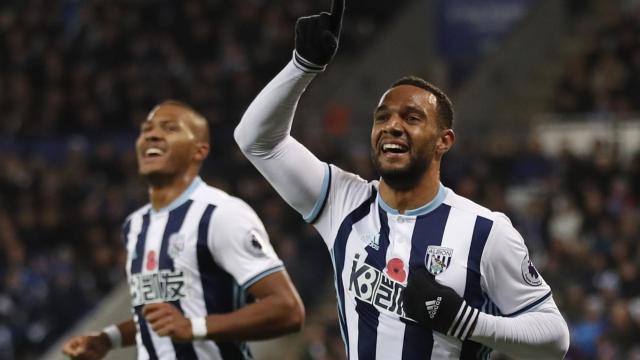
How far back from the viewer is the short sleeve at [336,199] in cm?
378

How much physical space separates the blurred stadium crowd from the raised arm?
612cm

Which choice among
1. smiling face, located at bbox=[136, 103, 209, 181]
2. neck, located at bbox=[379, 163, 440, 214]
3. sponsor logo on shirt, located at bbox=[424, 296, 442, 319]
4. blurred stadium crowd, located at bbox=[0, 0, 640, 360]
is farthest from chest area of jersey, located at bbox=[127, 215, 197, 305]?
blurred stadium crowd, located at bbox=[0, 0, 640, 360]

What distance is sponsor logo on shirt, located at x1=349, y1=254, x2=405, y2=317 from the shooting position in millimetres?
3537

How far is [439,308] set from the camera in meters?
3.29

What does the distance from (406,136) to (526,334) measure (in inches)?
29.2

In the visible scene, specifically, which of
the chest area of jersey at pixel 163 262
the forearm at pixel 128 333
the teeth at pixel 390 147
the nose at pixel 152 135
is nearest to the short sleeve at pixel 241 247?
the chest area of jersey at pixel 163 262

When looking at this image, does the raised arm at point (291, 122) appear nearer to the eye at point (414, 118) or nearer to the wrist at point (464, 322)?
the eye at point (414, 118)

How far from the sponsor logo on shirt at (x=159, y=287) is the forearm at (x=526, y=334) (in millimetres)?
1659

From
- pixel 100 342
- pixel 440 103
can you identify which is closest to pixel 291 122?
pixel 440 103

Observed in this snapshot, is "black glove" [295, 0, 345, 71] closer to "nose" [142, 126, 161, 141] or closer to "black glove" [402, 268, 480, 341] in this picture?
"black glove" [402, 268, 480, 341]

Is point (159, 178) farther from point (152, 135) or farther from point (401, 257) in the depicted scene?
point (401, 257)

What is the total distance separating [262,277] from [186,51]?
12092 mm

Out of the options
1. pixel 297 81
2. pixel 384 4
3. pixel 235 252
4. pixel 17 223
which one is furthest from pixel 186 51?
pixel 297 81

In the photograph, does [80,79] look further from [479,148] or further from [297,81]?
[297,81]
